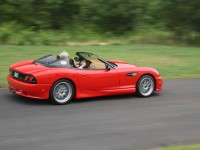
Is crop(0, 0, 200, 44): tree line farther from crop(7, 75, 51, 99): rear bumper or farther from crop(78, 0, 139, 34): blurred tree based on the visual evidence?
crop(7, 75, 51, 99): rear bumper

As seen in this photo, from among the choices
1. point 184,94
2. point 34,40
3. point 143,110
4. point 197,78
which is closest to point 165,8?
point 34,40

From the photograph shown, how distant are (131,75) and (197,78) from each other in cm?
429

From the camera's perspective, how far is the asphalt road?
23.5ft

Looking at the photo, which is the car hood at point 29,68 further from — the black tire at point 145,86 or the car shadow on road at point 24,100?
the black tire at point 145,86

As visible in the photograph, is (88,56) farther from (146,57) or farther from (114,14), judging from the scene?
(114,14)

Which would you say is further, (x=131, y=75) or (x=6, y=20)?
(x=6, y=20)

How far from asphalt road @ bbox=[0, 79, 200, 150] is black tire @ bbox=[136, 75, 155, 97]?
0.22 metres

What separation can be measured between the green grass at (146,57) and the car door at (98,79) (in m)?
3.87

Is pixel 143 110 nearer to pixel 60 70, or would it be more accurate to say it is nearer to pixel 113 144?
pixel 60 70

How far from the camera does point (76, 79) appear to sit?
10.0 meters

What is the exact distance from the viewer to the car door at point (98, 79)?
33.4 feet

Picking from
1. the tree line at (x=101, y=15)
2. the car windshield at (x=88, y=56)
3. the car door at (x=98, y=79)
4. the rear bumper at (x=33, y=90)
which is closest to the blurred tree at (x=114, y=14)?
the tree line at (x=101, y=15)

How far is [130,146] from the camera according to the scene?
23.1 feet

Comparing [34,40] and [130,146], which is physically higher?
[34,40]
